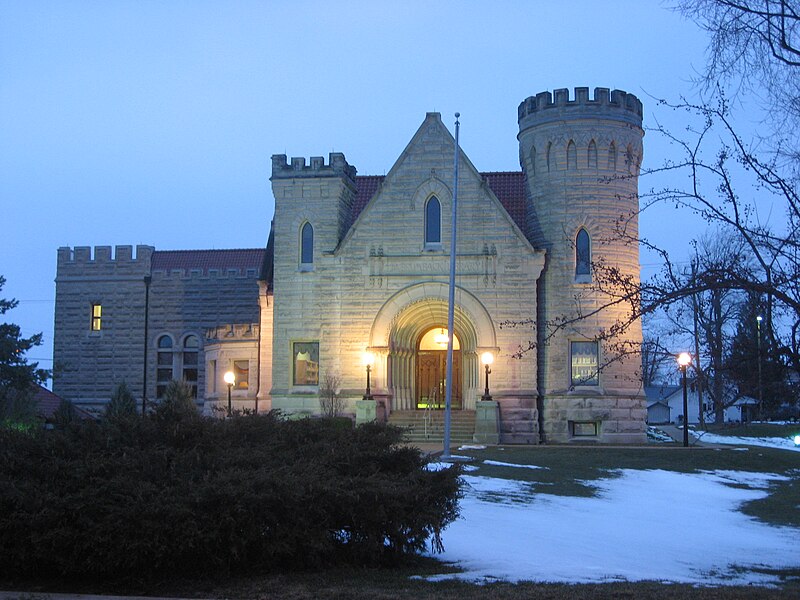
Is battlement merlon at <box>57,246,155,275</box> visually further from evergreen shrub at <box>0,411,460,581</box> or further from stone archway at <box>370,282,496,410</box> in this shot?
evergreen shrub at <box>0,411,460,581</box>

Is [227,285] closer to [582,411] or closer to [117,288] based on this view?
[117,288]

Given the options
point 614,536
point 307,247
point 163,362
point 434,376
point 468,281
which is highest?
point 307,247

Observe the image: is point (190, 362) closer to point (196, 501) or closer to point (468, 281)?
point (468, 281)

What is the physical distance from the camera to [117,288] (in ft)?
179

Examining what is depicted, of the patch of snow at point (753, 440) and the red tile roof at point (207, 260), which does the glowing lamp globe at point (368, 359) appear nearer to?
the patch of snow at point (753, 440)

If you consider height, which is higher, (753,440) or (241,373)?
(241,373)

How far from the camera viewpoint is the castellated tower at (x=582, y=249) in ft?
122

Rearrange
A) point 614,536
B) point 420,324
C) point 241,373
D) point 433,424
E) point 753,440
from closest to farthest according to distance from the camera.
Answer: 1. point 614,536
2. point 433,424
3. point 420,324
4. point 241,373
5. point 753,440

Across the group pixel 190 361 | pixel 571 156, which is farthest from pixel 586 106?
pixel 190 361

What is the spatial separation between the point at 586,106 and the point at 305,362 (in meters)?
14.1

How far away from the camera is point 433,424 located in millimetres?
37750

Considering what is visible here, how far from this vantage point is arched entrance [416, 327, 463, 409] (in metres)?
41.6

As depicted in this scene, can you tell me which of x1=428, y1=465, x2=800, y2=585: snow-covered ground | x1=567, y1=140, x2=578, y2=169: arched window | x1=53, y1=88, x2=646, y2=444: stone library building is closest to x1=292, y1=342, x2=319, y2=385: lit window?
x1=53, y1=88, x2=646, y2=444: stone library building

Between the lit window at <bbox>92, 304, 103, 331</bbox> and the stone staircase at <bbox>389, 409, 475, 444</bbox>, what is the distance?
2251cm
